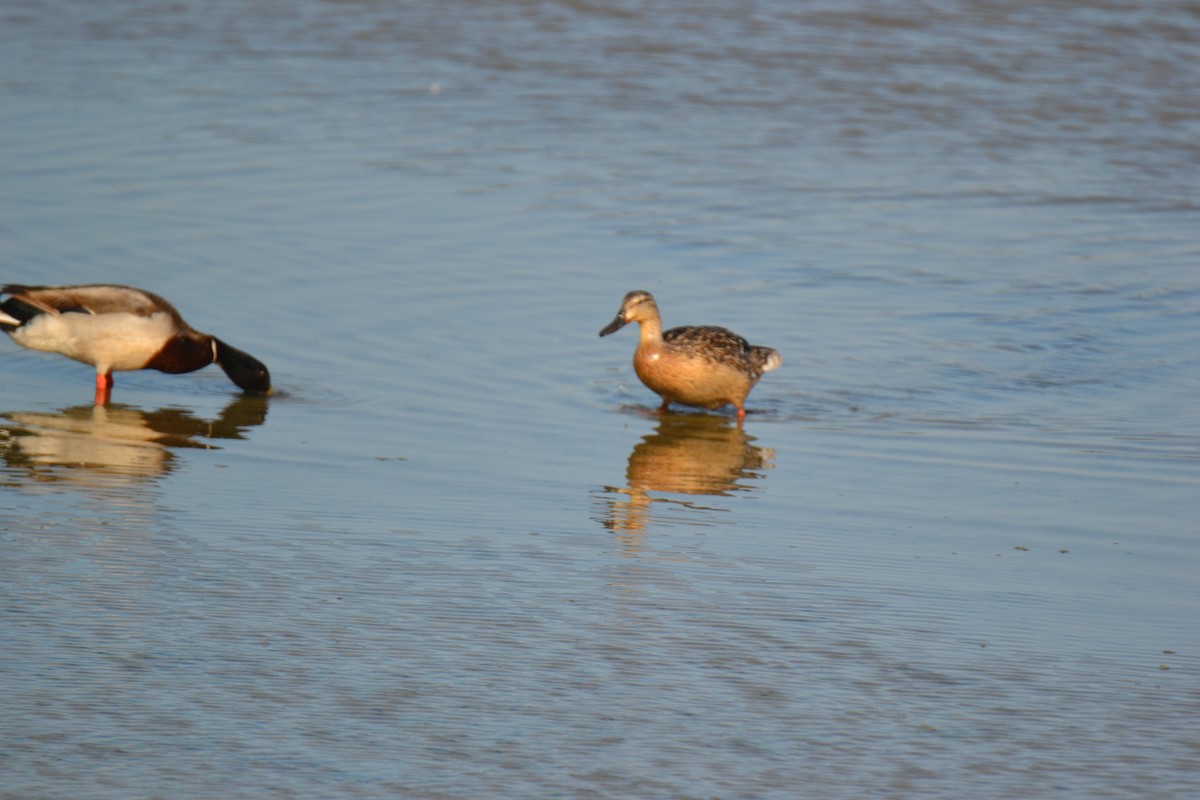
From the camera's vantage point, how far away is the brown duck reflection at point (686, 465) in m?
7.79

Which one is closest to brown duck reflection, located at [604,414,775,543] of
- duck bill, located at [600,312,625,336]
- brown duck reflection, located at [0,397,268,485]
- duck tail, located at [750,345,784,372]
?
duck tail, located at [750,345,784,372]

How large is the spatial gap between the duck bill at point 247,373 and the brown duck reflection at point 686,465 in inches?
82.5

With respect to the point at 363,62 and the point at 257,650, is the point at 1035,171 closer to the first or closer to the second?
the point at 363,62

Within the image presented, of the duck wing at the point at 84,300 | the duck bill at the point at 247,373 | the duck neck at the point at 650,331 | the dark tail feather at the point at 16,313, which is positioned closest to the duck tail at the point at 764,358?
the duck neck at the point at 650,331

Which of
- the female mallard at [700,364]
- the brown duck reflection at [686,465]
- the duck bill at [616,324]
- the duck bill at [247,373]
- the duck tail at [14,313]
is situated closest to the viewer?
the brown duck reflection at [686,465]

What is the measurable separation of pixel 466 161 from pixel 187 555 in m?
9.86

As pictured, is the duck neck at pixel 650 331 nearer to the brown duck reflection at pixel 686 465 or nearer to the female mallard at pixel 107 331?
the brown duck reflection at pixel 686 465

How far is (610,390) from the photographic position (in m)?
10.7

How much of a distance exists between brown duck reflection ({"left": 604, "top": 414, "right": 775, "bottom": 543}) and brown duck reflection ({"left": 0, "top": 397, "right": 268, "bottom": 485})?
6.59ft

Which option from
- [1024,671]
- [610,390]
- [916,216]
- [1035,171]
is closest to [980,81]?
[1035,171]

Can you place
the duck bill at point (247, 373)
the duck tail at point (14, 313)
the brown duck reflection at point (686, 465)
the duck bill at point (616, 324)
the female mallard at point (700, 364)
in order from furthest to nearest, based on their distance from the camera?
1. the duck bill at point (616, 324)
2. the female mallard at point (700, 364)
3. the duck tail at point (14, 313)
4. the duck bill at point (247, 373)
5. the brown duck reflection at point (686, 465)

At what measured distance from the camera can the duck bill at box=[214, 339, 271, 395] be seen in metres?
9.81

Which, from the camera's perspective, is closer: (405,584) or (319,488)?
(405,584)

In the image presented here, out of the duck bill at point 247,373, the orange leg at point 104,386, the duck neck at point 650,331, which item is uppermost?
the duck neck at point 650,331
